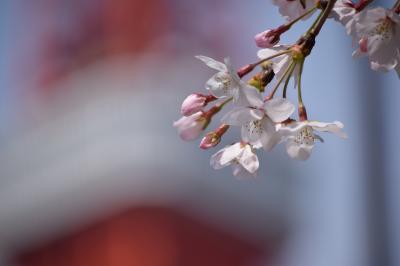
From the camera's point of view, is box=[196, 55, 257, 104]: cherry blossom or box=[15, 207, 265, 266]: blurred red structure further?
box=[15, 207, 265, 266]: blurred red structure

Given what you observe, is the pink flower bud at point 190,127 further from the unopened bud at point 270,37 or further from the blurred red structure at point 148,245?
the blurred red structure at point 148,245

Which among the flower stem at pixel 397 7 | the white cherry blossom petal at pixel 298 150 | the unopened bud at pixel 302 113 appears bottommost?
the white cherry blossom petal at pixel 298 150

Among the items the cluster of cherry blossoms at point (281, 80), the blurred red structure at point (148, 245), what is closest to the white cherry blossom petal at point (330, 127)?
the cluster of cherry blossoms at point (281, 80)

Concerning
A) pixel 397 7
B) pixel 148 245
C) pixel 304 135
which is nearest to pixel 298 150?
pixel 304 135

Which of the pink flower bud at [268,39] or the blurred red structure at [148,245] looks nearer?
the pink flower bud at [268,39]

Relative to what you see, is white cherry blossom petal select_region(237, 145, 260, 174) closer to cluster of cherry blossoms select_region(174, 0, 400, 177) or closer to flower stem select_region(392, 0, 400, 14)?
cluster of cherry blossoms select_region(174, 0, 400, 177)

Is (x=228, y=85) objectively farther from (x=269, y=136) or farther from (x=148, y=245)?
(x=148, y=245)

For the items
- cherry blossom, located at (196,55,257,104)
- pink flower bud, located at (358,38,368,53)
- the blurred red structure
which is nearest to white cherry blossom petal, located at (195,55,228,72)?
cherry blossom, located at (196,55,257,104)

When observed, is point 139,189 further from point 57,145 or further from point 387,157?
point 387,157
